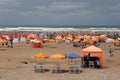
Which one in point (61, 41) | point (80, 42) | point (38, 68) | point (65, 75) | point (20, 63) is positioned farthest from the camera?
point (61, 41)

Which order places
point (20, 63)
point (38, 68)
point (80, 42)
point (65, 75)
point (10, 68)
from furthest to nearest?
point (80, 42) → point (20, 63) → point (10, 68) → point (38, 68) → point (65, 75)

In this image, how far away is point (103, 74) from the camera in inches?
670

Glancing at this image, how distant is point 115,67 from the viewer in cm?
2011

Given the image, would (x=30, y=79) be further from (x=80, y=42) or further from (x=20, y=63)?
(x=80, y=42)

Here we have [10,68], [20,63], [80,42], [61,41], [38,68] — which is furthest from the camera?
[61,41]

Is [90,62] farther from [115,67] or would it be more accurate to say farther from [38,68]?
[38,68]

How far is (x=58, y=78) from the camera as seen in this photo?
15695 millimetres

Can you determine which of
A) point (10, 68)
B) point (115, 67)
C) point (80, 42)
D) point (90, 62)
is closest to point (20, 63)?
point (10, 68)

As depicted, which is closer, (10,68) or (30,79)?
(30,79)

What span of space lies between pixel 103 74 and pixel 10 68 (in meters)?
6.13

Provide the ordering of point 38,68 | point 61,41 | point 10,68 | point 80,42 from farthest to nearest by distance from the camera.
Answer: point 61,41 → point 80,42 → point 10,68 → point 38,68

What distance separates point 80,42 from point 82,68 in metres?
17.7

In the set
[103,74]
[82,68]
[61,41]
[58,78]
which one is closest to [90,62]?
[82,68]

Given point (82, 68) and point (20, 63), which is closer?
point (82, 68)
